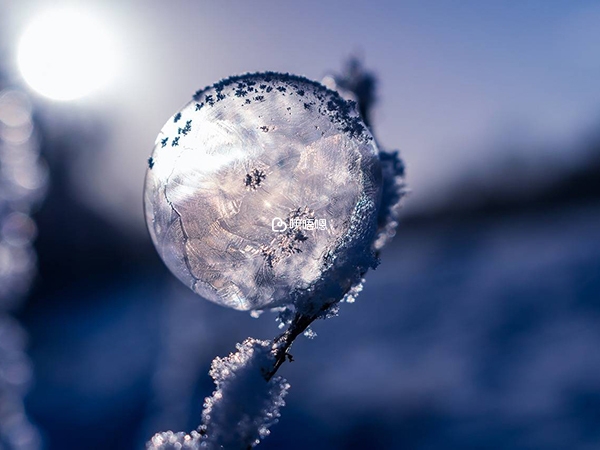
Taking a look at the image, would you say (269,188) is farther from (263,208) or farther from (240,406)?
(240,406)

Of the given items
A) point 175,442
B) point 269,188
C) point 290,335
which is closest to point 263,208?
point 269,188

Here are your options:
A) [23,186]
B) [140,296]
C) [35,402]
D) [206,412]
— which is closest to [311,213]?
[206,412]

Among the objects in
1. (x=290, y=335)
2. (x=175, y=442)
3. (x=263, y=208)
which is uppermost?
(x=263, y=208)

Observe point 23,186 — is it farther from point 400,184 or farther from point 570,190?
point 570,190

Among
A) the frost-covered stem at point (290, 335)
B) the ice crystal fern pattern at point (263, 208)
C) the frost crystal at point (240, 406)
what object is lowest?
the frost crystal at point (240, 406)

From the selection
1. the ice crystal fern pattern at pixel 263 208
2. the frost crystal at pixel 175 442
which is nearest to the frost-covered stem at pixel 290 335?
the ice crystal fern pattern at pixel 263 208

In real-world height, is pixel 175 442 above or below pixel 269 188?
below

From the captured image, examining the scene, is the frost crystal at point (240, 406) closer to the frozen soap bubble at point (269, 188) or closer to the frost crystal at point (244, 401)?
the frost crystal at point (244, 401)

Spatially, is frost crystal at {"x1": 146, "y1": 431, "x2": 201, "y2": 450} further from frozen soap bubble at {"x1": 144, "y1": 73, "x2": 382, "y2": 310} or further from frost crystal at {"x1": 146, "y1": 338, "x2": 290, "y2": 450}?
frozen soap bubble at {"x1": 144, "y1": 73, "x2": 382, "y2": 310}
